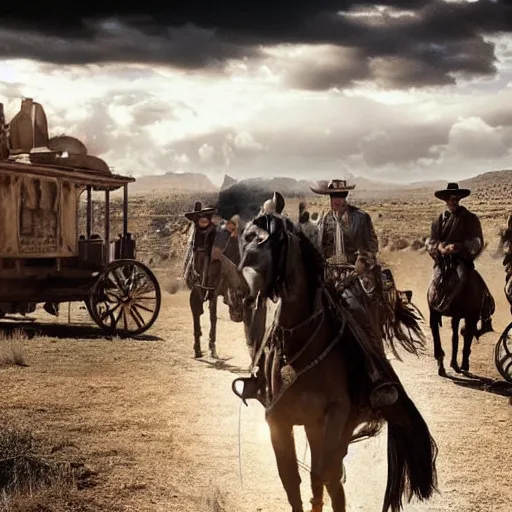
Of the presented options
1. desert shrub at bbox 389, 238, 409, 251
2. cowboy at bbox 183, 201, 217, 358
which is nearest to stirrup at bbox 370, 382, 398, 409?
cowboy at bbox 183, 201, 217, 358

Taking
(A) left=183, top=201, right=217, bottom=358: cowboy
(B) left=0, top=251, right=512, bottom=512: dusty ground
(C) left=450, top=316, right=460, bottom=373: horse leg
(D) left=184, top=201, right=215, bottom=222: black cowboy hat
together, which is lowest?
(B) left=0, top=251, right=512, bottom=512: dusty ground

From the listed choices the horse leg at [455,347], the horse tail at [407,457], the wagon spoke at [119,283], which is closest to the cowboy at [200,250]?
the wagon spoke at [119,283]

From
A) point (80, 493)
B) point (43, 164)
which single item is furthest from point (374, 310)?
point (43, 164)

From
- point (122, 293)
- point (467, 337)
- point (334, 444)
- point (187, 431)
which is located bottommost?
point (187, 431)

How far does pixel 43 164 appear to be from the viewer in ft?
48.1

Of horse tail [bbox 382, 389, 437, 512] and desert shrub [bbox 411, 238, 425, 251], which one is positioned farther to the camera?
desert shrub [bbox 411, 238, 425, 251]

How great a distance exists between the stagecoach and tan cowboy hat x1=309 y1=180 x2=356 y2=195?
8304 mm

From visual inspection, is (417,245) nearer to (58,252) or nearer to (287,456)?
(58,252)

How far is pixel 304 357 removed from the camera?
4.66 metres

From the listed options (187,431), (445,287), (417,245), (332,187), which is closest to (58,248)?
(445,287)

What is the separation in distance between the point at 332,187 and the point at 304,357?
8.17 ft

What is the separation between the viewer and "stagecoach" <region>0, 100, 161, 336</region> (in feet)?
46.6

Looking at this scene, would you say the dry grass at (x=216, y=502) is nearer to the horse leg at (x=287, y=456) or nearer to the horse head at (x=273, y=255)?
the horse leg at (x=287, y=456)

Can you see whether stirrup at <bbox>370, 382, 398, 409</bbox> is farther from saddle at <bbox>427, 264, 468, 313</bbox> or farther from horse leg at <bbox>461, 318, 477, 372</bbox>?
horse leg at <bbox>461, 318, 477, 372</bbox>
